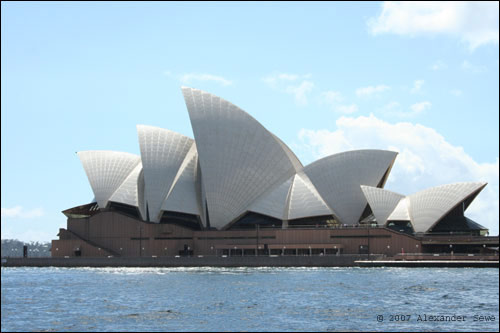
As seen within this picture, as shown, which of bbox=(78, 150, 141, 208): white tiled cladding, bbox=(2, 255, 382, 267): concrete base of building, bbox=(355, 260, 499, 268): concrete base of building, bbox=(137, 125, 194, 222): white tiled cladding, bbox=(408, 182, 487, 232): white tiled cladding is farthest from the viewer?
bbox=(78, 150, 141, 208): white tiled cladding

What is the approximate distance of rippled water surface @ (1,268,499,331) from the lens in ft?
105

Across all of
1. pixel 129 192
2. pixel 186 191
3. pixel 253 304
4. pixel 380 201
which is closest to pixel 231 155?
pixel 186 191

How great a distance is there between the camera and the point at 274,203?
89.1m

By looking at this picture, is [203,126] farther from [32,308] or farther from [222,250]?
[32,308]

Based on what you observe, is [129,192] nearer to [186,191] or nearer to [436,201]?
[186,191]

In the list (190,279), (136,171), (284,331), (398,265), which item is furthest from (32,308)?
(136,171)

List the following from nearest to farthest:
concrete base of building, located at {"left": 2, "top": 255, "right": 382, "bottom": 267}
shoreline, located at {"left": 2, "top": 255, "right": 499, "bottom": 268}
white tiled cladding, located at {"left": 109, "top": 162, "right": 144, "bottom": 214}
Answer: shoreline, located at {"left": 2, "top": 255, "right": 499, "bottom": 268}, concrete base of building, located at {"left": 2, "top": 255, "right": 382, "bottom": 267}, white tiled cladding, located at {"left": 109, "top": 162, "right": 144, "bottom": 214}

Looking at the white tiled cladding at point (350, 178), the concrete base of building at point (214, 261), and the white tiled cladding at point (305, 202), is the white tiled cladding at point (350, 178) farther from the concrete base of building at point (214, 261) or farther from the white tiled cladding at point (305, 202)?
the concrete base of building at point (214, 261)

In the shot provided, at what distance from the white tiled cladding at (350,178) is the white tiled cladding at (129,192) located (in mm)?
22232

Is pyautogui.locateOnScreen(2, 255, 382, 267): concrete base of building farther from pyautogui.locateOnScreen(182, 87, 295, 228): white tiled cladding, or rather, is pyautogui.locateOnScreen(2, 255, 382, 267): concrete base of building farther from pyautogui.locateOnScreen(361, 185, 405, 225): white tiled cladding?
pyautogui.locateOnScreen(182, 87, 295, 228): white tiled cladding

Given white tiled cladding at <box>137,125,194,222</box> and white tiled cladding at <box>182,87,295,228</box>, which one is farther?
white tiled cladding at <box>137,125,194,222</box>

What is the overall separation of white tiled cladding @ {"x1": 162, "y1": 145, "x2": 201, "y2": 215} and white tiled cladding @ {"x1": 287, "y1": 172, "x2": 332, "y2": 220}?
11963mm

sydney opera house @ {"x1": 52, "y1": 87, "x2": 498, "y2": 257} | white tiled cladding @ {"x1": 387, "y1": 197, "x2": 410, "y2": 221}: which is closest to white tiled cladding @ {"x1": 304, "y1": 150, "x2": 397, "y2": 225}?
sydney opera house @ {"x1": 52, "y1": 87, "x2": 498, "y2": 257}

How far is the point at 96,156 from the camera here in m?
93.9
